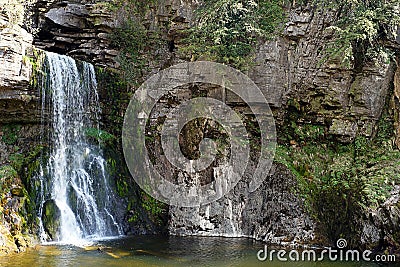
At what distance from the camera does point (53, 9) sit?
13336 millimetres

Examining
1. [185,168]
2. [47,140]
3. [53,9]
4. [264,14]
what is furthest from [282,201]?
[53,9]

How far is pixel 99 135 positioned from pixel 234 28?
5.04m

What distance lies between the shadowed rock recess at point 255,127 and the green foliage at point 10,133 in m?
0.03

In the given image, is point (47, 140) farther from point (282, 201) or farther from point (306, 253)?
point (306, 253)

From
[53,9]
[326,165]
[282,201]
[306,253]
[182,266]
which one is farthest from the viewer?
[53,9]

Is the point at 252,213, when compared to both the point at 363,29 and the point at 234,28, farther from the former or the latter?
the point at 363,29

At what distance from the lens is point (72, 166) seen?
1045cm

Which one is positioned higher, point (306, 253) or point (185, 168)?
point (185, 168)

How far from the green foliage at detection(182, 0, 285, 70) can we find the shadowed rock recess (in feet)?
1.14

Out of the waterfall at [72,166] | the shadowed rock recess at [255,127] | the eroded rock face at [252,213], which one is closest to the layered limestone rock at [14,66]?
the shadowed rock recess at [255,127]

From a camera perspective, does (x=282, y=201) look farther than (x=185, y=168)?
No

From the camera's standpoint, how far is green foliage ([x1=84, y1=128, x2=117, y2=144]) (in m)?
11.2

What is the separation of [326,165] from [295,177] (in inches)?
44.4

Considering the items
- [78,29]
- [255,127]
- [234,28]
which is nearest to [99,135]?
[78,29]
